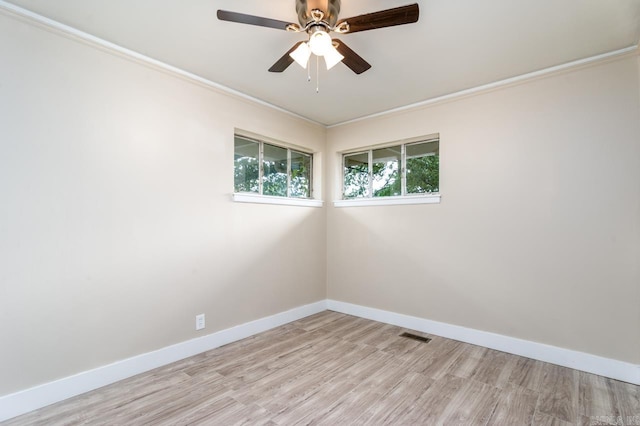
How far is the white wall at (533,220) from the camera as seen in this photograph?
2420 millimetres

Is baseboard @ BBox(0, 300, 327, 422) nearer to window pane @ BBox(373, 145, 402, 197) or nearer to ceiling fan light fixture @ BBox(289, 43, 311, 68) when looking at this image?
window pane @ BBox(373, 145, 402, 197)

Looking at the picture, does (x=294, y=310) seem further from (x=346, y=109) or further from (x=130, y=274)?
(x=346, y=109)

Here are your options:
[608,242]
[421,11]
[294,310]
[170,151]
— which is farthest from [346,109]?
[608,242]

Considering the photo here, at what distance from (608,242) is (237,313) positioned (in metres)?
3.26

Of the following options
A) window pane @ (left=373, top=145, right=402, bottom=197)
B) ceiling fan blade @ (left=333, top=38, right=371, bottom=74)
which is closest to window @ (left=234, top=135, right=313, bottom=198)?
window pane @ (left=373, top=145, right=402, bottom=197)

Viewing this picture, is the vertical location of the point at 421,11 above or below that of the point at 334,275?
above

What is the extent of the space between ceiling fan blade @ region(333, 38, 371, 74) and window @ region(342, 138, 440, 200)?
1664 millimetres

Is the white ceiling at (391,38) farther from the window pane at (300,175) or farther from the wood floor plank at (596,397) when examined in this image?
the wood floor plank at (596,397)

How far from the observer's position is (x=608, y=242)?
2.46 metres

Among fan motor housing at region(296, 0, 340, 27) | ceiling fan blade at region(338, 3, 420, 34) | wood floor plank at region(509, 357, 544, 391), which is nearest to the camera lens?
ceiling fan blade at region(338, 3, 420, 34)

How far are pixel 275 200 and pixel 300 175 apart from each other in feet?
2.27

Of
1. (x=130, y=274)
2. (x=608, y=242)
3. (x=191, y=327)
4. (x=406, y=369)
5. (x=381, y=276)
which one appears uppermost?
(x=608, y=242)

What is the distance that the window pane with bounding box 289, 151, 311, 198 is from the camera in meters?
3.98

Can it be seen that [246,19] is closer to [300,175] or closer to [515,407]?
[300,175]
